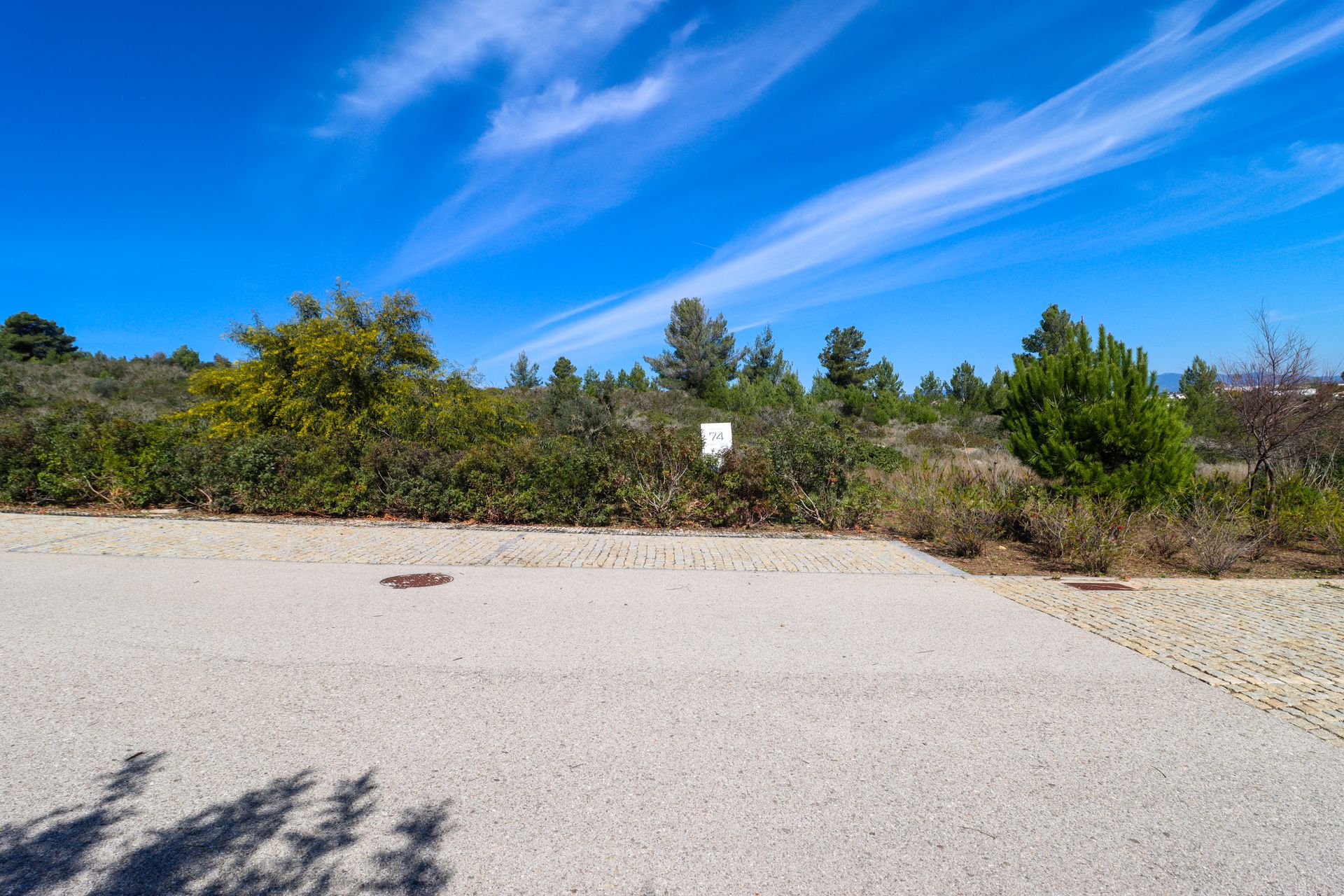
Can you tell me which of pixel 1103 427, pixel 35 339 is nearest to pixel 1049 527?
pixel 1103 427

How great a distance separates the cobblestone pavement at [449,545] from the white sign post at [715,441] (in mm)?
1515

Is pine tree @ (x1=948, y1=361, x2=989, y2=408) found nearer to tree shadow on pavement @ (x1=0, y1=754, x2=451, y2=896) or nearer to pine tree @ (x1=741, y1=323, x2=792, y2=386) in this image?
pine tree @ (x1=741, y1=323, x2=792, y2=386)

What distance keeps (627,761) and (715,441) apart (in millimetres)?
8106

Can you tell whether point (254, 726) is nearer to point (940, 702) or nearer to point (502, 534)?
point (940, 702)

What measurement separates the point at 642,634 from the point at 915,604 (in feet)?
8.76

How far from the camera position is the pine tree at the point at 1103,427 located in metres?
8.83

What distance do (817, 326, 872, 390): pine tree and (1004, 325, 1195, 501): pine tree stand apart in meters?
27.8

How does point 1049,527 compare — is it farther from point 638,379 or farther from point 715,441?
point 638,379

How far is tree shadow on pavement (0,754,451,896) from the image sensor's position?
2078 millimetres

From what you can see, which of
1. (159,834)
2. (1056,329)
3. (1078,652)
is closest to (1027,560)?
(1078,652)

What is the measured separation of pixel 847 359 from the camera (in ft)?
125

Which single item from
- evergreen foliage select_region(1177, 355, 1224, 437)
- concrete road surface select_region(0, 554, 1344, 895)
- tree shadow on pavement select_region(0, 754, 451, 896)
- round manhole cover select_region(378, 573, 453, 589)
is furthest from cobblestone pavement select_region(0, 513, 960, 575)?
evergreen foliage select_region(1177, 355, 1224, 437)

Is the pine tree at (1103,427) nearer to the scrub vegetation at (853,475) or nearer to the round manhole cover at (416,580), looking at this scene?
the scrub vegetation at (853,475)

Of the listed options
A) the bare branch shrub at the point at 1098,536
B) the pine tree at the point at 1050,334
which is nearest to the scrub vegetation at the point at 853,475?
the bare branch shrub at the point at 1098,536
